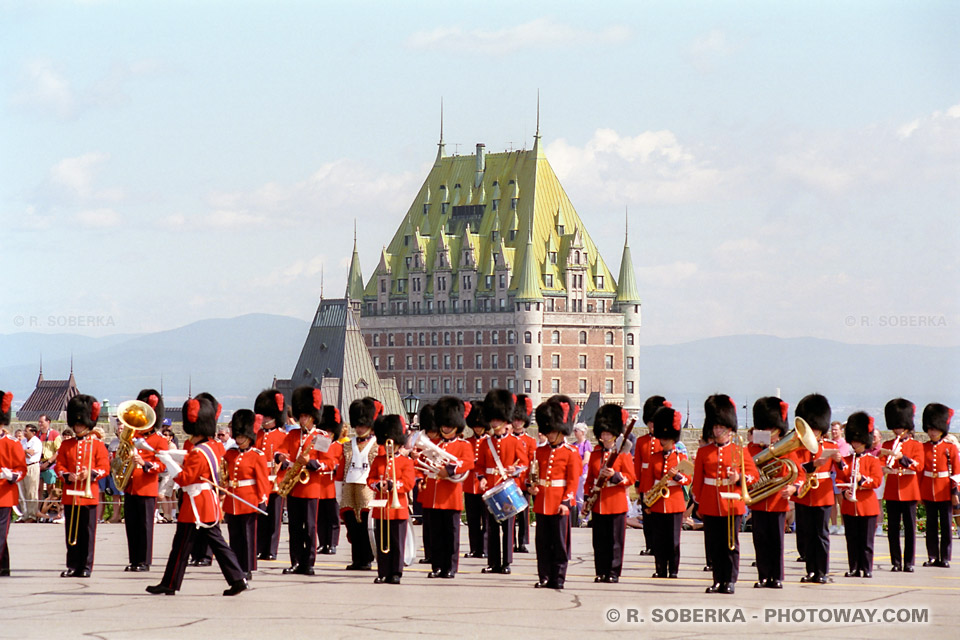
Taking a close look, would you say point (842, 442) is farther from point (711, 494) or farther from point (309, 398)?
point (309, 398)

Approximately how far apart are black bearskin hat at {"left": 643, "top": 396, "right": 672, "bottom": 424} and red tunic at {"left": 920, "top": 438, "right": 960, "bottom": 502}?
120 inches

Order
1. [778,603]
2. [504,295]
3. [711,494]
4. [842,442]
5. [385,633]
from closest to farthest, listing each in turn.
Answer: [385,633] < [778,603] < [711,494] < [842,442] < [504,295]

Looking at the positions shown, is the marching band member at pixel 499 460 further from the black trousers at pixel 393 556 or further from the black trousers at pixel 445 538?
the black trousers at pixel 393 556

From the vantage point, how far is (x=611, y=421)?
1803 centimetres

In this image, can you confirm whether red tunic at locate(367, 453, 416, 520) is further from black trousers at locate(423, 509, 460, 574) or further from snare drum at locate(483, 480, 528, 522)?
Result: snare drum at locate(483, 480, 528, 522)

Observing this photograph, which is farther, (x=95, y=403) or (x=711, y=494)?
(x=95, y=403)

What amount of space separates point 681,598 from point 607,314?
136021mm

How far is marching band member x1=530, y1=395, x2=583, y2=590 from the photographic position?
1683 cm

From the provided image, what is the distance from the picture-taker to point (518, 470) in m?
18.0

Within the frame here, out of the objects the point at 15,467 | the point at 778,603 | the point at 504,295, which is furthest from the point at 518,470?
the point at 504,295

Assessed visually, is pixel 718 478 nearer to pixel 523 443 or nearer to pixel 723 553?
pixel 723 553

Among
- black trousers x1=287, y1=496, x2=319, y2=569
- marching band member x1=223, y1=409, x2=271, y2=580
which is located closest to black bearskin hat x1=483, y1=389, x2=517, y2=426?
black trousers x1=287, y1=496, x2=319, y2=569

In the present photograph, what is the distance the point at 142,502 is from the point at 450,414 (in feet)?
11.3

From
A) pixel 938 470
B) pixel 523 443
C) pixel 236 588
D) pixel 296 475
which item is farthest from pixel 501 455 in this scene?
pixel 938 470
